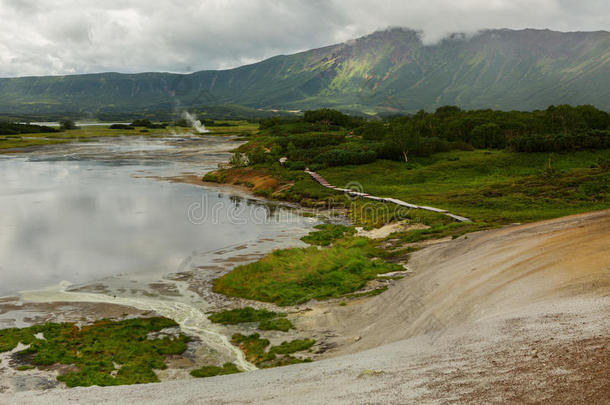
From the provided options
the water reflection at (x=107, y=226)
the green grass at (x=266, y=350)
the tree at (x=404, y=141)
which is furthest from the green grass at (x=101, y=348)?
the tree at (x=404, y=141)

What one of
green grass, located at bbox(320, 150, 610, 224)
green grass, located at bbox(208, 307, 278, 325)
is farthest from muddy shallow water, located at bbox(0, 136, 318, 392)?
green grass, located at bbox(320, 150, 610, 224)

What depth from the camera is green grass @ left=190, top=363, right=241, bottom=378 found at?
14766mm

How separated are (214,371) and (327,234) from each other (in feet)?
69.6

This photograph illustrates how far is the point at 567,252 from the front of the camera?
1514 centimetres

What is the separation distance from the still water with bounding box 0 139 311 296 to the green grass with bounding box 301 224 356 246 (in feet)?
9.77

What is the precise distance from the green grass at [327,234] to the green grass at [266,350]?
52.5 ft

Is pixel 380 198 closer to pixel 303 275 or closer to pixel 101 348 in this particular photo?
pixel 303 275

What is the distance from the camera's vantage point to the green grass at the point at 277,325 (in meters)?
18.5

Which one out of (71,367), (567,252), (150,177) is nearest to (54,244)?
(71,367)

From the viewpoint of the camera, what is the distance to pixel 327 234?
35.4 meters

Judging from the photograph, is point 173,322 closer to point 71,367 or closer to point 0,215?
point 71,367

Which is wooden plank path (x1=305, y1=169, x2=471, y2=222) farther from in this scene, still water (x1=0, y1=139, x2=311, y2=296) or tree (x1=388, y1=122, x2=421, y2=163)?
tree (x1=388, y1=122, x2=421, y2=163)

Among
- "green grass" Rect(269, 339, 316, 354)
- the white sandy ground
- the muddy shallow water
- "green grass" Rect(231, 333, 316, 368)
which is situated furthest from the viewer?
the muddy shallow water

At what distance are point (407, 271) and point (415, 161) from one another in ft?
159
